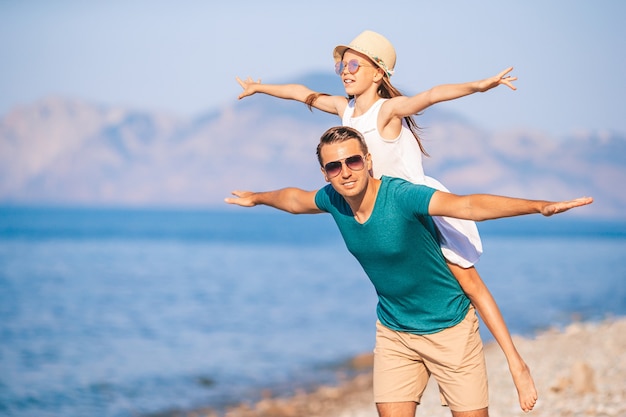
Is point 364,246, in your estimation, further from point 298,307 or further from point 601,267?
point 601,267

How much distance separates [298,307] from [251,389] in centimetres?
1445

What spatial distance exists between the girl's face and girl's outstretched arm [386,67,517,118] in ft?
0.97

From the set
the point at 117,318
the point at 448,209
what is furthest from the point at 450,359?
the point at 117,318

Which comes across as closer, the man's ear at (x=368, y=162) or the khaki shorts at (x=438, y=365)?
the man's ear at (x=368, y=162)

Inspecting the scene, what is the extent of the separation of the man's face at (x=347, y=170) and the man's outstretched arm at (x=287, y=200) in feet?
1.45

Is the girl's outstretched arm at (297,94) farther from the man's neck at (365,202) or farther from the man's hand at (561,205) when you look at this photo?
the man's hand at (561,205)

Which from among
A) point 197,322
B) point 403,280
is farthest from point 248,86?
point 197,322

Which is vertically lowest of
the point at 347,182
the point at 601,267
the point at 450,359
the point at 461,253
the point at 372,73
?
the point at 601,267

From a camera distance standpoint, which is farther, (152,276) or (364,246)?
(152,276)

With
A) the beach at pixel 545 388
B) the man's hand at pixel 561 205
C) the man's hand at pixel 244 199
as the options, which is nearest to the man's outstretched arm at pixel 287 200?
the man's hand at pixel 244 199

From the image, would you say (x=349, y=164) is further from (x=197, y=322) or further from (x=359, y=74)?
(x=197, y=322)

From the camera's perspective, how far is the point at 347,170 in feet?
16.2

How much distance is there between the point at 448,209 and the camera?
4.61 meters

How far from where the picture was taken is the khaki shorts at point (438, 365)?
519 centimetres
